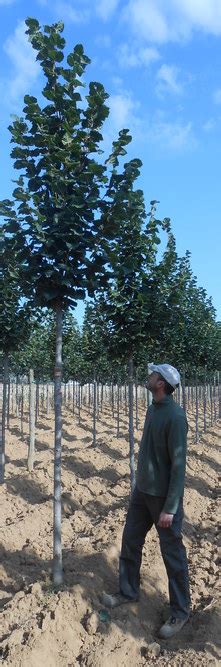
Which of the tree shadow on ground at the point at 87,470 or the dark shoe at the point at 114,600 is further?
the tree shadow on ground at the point at 87,470

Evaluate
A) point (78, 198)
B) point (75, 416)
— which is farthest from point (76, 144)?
point (75, 416)

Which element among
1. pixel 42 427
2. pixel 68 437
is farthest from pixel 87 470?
pixel 42 427

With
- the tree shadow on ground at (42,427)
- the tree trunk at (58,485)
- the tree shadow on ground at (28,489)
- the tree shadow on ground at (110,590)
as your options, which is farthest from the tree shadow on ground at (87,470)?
the tree shadow on ground at (42,427)

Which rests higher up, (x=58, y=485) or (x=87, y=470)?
(x=58, y=485)

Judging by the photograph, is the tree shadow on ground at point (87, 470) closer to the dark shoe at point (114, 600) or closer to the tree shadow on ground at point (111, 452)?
the tree shadow on ground at point (111, 452)

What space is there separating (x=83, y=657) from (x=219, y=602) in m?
1.12

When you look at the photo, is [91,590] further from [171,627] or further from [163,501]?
[163,501]

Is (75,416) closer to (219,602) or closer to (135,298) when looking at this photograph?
(135,298)

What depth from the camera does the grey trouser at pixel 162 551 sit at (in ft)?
13.4

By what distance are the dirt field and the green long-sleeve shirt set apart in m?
0.88

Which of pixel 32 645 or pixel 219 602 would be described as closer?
pixel 32 645

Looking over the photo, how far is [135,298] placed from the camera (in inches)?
323

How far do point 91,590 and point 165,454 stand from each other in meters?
1.25

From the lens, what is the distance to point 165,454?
4.24m
